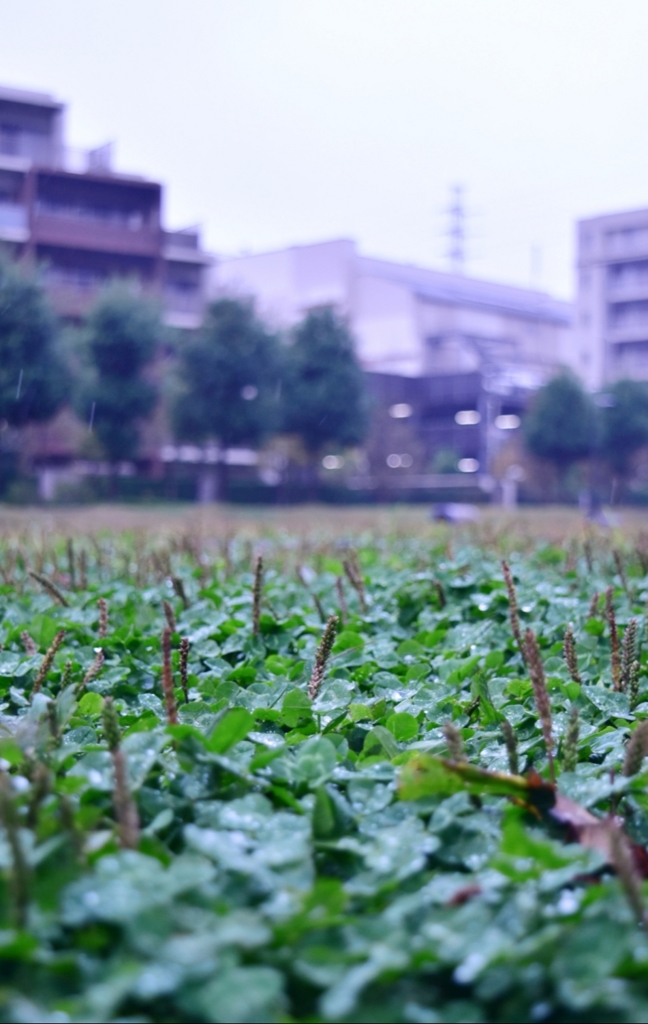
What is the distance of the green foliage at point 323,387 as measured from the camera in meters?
35.6

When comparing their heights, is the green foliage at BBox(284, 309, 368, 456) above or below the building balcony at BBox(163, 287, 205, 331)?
below

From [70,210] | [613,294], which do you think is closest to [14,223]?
[70,210]

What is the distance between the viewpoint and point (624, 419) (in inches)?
1657

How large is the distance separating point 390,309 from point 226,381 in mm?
20036

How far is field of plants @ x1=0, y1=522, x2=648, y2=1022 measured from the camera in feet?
2.75

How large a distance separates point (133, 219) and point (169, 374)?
12.7m

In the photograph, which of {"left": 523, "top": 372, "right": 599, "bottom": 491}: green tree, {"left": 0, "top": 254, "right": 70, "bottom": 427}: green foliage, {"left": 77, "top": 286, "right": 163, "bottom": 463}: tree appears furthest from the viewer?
{"left": 523, "top": 372, "right": 599, "bottom": 491}: green tree

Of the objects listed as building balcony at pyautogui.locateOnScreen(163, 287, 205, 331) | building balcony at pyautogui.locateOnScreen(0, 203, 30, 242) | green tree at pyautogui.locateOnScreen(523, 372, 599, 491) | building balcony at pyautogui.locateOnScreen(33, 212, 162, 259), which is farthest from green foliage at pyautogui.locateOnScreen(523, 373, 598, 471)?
building balcony at pyautogui.locateOnScreen(0, 203, 30, 242)

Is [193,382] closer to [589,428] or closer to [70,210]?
[70,210]

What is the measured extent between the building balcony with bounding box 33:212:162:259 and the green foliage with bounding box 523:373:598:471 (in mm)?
16795

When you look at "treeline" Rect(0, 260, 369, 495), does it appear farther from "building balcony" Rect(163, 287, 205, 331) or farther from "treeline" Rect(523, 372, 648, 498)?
"building balcony" Rect(163, 287, 205, 331)

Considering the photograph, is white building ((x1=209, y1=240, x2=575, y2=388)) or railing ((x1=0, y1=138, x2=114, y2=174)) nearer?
railing ((x1=0, y1=138, x2=114, y2=174))

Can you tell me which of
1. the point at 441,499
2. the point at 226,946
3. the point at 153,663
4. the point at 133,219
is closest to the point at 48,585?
the point at 153,663

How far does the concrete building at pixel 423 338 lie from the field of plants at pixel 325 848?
1659 inches
